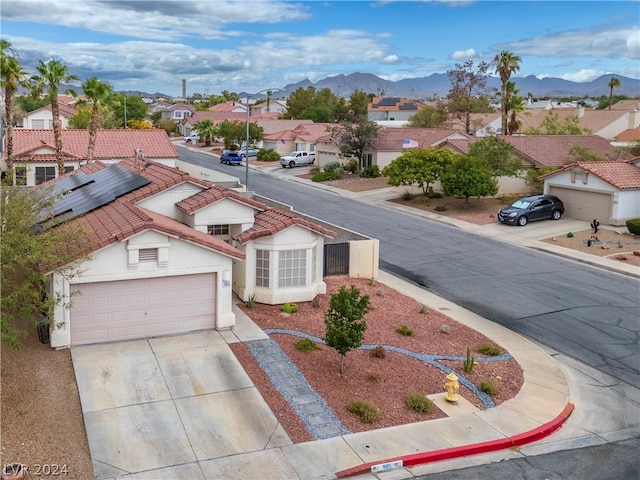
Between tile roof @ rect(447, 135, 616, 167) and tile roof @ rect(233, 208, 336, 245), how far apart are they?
95.7 ft

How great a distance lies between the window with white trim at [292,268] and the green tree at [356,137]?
3811 cm

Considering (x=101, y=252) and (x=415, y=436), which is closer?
(x=415, y=436)

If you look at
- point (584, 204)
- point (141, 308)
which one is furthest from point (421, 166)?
point (141, 308)

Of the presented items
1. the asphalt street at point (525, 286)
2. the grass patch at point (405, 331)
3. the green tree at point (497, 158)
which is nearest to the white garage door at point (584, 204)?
the green tree at point (497, 158)

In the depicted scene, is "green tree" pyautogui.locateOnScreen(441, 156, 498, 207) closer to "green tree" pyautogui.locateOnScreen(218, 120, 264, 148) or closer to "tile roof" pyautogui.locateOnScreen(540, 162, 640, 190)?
"tile roof" pyautogui.locateOnScreen(540, 162, 640, 190)

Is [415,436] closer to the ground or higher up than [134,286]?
closer to the ground

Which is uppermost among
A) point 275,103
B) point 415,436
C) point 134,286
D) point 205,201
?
point 275,103

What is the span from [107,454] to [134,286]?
614 cm

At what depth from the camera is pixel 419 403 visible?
14797mm

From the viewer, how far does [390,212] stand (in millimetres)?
43688

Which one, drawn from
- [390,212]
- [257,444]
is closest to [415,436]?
[257,444]

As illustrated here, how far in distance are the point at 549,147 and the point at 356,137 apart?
16.5 m

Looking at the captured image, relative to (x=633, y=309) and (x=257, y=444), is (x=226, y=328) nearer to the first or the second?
(x=257, y=444)

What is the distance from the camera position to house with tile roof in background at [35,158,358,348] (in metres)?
17.1
